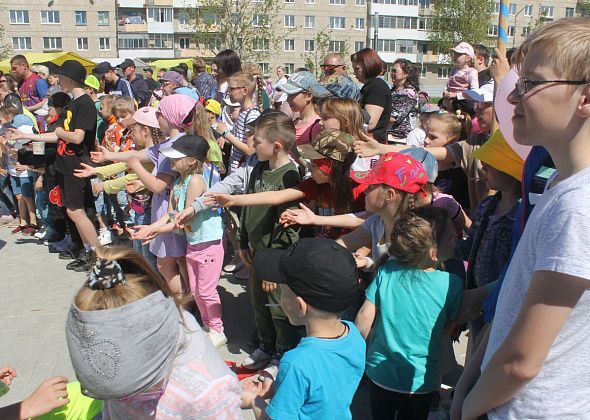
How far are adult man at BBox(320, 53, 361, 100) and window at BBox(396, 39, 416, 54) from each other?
7176cm

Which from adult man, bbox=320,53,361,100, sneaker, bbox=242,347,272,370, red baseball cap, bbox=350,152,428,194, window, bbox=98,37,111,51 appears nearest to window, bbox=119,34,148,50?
window, bbox=98,37,111,51

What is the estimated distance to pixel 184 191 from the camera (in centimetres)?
426

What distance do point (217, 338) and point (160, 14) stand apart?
229 feet

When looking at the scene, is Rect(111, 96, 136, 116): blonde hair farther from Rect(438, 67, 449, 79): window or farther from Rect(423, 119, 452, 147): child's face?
Rect(438, 67, 449, 79): window

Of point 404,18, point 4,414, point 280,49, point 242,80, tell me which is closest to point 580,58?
point 4,414

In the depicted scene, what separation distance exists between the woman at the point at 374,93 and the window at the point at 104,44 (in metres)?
67.7

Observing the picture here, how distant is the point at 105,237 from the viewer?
6.80m

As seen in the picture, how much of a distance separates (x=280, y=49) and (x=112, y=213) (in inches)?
2479

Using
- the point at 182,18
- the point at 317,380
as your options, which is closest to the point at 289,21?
the point at 182,18

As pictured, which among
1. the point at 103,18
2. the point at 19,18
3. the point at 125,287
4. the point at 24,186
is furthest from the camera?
the point at 103,18

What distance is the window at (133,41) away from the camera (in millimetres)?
67544

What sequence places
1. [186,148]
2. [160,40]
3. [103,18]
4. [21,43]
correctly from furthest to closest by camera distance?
1. [160,40]
2. [21,43]
3. [103,18]
4. [186,148]

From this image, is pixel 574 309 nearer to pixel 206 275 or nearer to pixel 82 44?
pixel 206 275

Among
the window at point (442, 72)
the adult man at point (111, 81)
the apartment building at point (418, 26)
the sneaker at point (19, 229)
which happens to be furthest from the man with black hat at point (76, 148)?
the window at point (442, 72)
